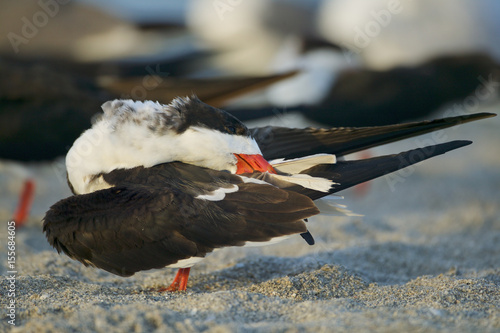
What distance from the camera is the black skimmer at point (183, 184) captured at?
7.84 feet

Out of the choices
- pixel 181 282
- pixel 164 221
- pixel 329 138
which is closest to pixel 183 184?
pixel 164 221

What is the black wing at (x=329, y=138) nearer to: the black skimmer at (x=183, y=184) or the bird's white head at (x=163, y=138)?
the black skimmer at (x=183, y=184)

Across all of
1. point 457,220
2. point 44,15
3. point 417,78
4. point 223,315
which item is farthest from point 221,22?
point 223,315

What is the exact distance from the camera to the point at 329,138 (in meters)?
3.06

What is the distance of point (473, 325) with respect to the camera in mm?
1950

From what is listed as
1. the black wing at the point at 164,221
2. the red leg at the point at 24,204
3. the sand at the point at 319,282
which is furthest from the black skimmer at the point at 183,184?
the red leg at the point at 24,204

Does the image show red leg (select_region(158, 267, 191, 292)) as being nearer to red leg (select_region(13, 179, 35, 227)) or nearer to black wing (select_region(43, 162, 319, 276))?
black wing (select_region(43, 162, 319, 276))

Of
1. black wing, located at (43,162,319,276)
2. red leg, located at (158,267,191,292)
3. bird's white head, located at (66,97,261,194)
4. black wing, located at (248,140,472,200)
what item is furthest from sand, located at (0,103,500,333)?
bird's white head, located at (66,97,261,194)

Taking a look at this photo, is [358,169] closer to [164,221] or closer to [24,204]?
[164,221]

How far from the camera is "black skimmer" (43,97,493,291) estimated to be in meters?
2.39

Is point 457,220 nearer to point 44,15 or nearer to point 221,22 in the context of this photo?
point 221,22

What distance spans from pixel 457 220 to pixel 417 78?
1304mm

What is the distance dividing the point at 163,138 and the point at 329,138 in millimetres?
913

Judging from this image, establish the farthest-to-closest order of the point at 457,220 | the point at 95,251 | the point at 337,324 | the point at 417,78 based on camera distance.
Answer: the point at 417,78, the point at 457,220, the point at 95,251, the point at 337,324
